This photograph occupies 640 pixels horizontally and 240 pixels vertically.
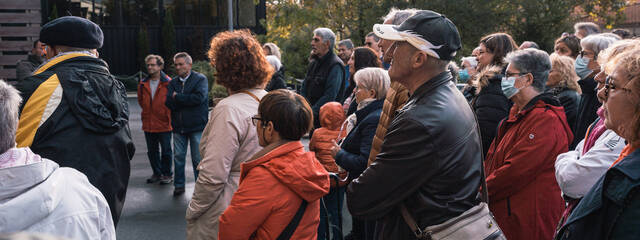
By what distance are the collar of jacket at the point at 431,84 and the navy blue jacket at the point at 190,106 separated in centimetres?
552

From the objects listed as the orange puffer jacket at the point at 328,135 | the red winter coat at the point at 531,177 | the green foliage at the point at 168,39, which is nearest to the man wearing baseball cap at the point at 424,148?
the red winter coat at the point at 531,177

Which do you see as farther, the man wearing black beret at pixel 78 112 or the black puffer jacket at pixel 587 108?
the black puffer jacket at pixel 587 108

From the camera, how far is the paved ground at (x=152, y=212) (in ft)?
20.0

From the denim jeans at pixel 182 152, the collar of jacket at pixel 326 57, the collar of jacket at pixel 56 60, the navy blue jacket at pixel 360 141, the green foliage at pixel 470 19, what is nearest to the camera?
the collar of jacket at pixel 56 60

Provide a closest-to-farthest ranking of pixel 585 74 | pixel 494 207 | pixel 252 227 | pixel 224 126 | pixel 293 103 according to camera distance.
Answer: pixel 252 227 → pixel 293 103 → pixel 224 126 → pixel 494 207 → pixel 585 74

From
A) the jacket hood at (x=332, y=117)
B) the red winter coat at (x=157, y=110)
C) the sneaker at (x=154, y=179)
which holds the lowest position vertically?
the sneaker at (x=154, y=179)

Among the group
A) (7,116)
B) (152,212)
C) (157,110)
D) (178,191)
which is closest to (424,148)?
(7,116)

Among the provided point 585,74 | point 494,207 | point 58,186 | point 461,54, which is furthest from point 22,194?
point 461,54

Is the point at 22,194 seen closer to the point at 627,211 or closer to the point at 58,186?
the point at 58,186

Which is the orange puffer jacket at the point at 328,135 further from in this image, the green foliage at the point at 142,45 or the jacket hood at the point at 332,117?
the green foliage at the point at 142,45

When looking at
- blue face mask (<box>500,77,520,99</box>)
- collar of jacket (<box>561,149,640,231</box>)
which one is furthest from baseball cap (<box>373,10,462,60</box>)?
blue face mask (<box>500,77,520,99</box>)

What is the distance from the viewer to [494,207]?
3.81 metres

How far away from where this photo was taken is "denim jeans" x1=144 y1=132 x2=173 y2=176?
27.2 ft

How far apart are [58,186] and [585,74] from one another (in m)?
4.48
